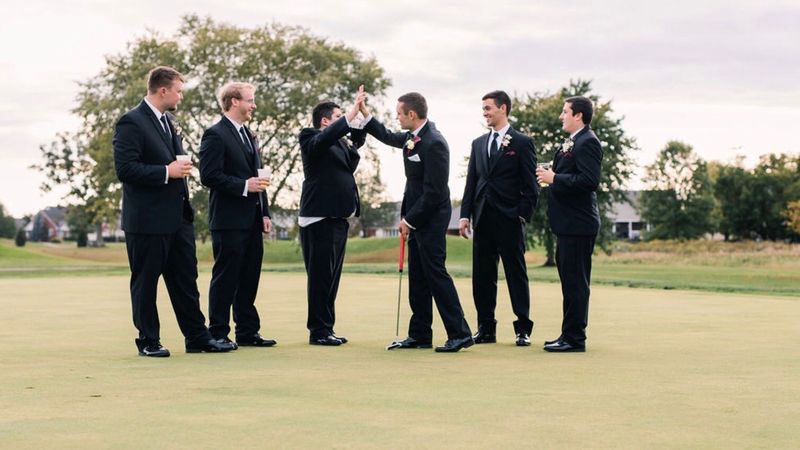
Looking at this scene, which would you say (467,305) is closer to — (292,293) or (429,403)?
(292,293)

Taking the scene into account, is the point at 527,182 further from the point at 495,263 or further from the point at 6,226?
the point at 6,226

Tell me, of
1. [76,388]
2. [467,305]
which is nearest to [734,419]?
[76,388]

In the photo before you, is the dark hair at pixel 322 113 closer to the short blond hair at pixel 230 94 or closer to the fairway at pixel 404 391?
the short blond hair at pixel 230 94

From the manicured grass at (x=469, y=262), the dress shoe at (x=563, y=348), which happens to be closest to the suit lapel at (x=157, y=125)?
the dress shoe at (x=563, y=348)

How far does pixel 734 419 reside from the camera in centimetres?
512

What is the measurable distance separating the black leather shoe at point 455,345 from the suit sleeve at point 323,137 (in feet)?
6.18

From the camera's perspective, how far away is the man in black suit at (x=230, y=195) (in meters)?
8.66

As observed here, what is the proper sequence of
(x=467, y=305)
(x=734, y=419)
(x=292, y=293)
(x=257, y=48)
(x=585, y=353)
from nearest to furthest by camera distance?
(x=734, y=419), (x=585, y=353), (x=467, y=305), (x=292, y=293), (x=257, y=48)

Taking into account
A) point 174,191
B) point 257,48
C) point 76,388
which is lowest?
point 76,388

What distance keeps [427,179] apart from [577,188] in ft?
3.91

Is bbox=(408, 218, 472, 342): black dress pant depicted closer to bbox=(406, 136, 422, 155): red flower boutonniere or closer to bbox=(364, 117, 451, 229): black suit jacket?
bbox=(364, 117, 451, 229): black suit jacket

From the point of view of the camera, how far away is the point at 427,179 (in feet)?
27.6

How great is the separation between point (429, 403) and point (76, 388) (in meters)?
2.08

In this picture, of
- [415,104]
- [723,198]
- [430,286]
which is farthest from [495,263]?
[723,198]
